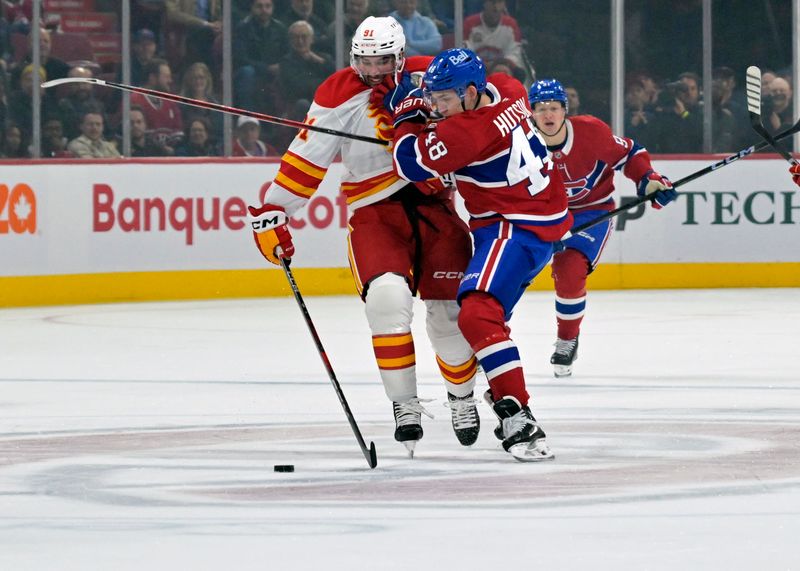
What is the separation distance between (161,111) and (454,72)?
6.32 meters

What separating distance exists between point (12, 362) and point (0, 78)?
3.46m

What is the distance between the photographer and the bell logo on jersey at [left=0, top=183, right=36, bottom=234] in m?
9.48

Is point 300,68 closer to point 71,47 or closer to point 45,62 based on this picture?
point 71,47

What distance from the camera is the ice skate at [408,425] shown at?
4.74 metres

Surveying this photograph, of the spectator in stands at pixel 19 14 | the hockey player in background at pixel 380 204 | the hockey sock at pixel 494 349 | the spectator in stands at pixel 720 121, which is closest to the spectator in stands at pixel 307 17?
the spectator in stands at pixel 19 14

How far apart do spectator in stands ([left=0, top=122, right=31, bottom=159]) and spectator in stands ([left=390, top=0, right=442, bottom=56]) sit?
2.45 meters

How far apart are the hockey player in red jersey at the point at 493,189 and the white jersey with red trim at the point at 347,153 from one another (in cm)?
17

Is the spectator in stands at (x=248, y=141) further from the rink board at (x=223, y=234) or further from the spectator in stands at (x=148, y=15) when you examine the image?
the spectator in stands at (x=148, y=15)

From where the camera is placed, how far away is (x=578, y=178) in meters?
6.91

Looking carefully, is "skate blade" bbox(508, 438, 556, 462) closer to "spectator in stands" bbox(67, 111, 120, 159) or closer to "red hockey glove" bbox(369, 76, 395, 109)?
"red hockey glove" bbox(369, 76, 395, 109)

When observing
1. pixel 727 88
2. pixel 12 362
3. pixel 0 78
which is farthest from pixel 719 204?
pixel 12 362

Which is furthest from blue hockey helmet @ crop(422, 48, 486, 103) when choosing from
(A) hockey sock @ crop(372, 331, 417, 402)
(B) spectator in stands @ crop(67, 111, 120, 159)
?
(B) spectator in stands @ crop(67, 111, 120, 159)

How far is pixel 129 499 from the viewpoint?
411 cm

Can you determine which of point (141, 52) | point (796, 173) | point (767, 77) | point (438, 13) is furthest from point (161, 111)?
point (796, 173)
